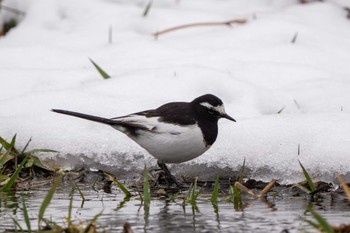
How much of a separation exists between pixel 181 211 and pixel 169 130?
1.39 meters

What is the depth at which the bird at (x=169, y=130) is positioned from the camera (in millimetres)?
6785

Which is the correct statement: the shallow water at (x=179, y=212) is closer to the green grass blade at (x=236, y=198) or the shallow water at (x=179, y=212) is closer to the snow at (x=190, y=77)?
the green grass blade at (x=236, y=198)

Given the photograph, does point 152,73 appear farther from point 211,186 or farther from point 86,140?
point 211,186

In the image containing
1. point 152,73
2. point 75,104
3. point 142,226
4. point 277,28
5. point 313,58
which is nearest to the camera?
point 142,226

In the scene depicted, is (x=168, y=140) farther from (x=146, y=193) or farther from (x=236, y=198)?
(x=146, y=193)

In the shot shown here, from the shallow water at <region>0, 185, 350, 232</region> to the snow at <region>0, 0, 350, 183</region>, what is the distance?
0.72 m

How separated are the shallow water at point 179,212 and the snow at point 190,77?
2.36 feet

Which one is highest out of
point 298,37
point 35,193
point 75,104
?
point 298,37

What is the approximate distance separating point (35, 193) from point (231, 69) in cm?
321

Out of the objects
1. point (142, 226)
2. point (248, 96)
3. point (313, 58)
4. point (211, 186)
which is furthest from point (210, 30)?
point (142, 226)

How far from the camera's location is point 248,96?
320 inches

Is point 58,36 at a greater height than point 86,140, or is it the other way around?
point 58,36

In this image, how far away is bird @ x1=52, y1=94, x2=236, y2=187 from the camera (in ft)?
22.3

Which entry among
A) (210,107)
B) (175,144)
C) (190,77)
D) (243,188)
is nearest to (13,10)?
(190,77)
